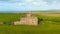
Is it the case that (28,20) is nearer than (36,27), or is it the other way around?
(36,27)

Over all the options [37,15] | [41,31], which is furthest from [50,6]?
[41,31]

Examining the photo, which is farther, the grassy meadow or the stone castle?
the stone castle

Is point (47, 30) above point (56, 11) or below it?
below

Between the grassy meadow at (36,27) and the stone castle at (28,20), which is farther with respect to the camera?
the stone castle at (28,20)

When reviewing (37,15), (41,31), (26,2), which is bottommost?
(41,31)

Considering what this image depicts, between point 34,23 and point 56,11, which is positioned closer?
point 56,11

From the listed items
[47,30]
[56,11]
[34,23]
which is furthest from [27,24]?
[56,11]

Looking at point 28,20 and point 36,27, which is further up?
point 28,20

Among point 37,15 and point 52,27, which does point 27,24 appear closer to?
point 37,15
